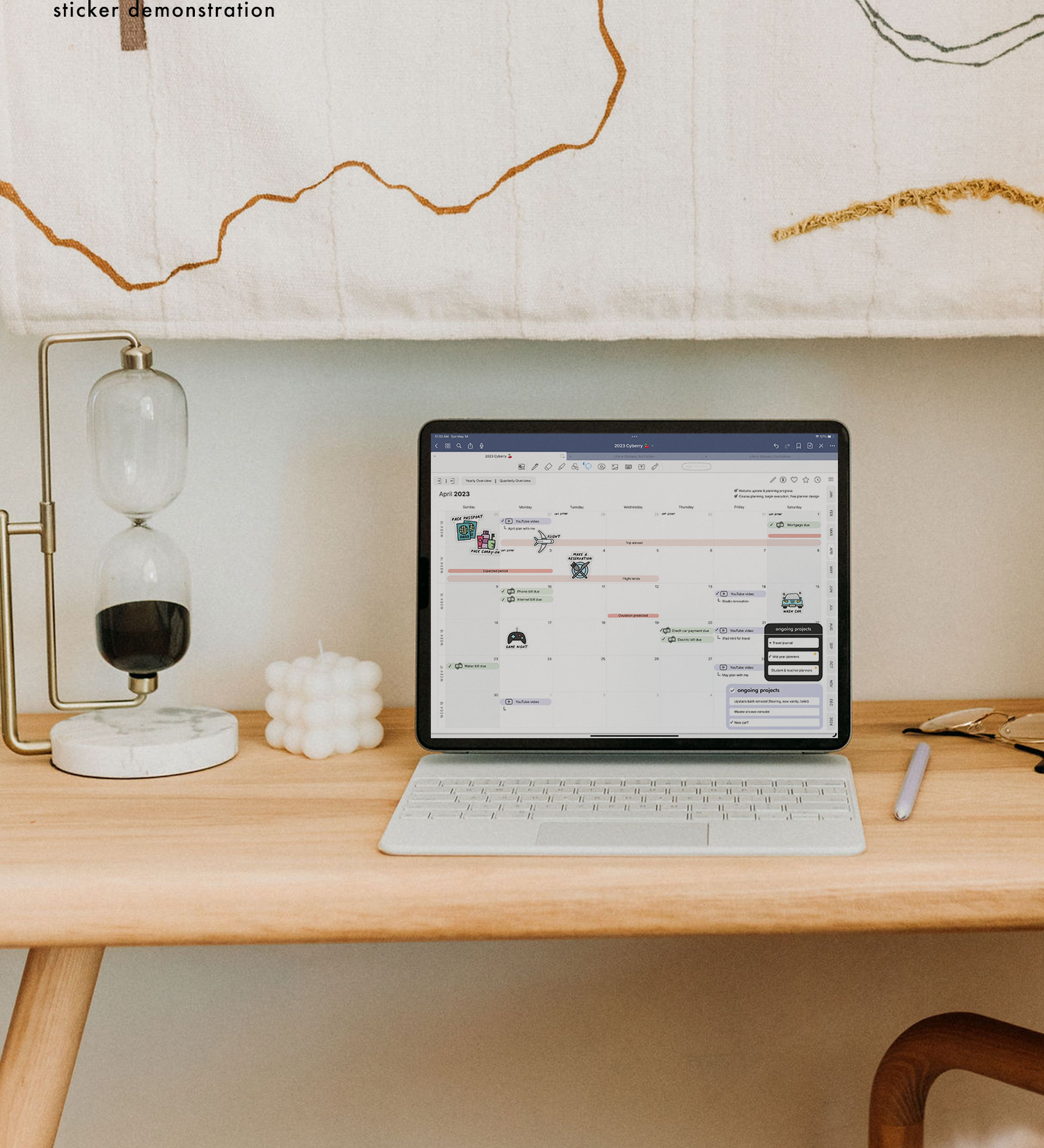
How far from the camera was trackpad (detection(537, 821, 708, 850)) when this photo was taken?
598mm

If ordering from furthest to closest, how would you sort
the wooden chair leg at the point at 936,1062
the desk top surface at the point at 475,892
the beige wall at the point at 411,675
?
the beige wall at the point at 411,675 → the wooden chair leg at the point at 936,1062 → the desk top surface at the point at 475,892

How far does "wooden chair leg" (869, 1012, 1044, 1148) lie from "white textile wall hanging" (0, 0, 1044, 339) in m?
0.54

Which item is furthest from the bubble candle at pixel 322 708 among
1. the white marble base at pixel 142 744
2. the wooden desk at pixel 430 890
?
the wooden desk at pixel 430 890

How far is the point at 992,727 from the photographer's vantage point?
85 cm

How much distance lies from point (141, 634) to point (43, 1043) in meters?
0.28

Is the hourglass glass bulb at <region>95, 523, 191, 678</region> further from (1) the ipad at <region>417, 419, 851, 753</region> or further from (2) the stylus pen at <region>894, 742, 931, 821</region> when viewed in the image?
(2) the stylus pen at <region>894, 742, 931, 821</region>

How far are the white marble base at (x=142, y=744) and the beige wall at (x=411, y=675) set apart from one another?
0.47 feet

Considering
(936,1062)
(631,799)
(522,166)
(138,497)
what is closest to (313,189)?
(522,166)

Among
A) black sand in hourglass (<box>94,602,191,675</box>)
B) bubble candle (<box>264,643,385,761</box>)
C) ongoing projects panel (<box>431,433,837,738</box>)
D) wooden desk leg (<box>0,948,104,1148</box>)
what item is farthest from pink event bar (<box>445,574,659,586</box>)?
wooden desk leg (<box>0,948,104,1148</box>)

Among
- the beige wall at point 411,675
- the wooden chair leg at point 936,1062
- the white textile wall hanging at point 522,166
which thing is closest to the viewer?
the wooden chair leg at point 936,1062

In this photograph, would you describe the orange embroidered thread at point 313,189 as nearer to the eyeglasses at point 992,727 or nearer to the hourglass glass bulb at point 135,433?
the hourglass glass bulb at point 135,433

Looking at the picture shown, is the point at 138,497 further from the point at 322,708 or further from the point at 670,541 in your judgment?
the point at 670,541

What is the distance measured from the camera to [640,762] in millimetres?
760

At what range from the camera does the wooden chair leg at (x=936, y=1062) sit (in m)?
0.70
